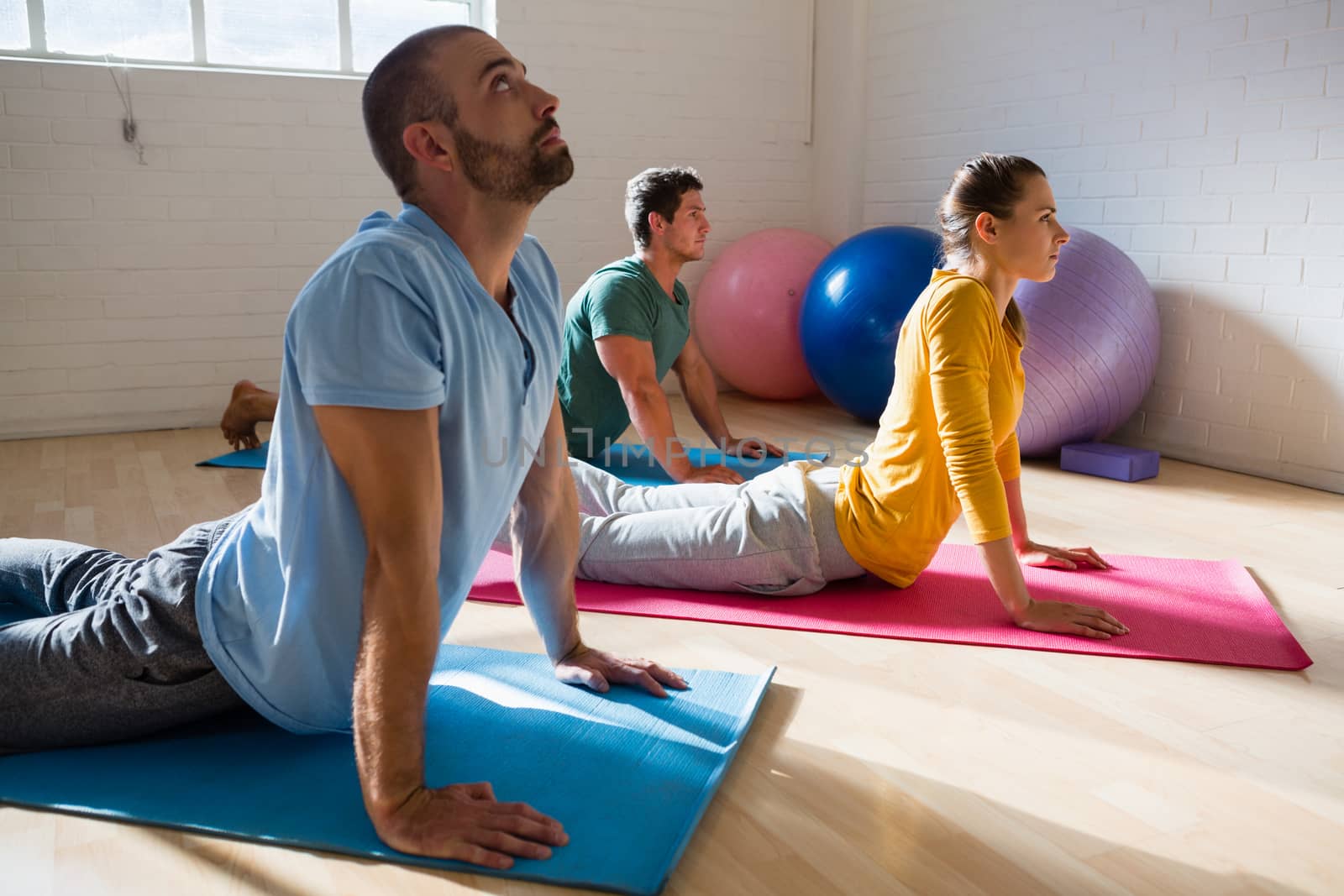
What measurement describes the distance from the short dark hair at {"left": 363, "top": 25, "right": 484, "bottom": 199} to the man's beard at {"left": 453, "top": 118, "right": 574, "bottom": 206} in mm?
44

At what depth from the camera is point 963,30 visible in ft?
16.4

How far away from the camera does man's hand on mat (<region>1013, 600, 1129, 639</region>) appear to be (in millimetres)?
2238

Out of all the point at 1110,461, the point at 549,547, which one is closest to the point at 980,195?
the point at 549,547

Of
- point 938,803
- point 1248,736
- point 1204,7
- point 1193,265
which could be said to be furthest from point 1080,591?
point 1204,7

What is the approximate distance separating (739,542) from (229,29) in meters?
3.60

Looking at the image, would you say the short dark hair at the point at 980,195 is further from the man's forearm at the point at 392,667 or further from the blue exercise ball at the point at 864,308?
the blue exercise ball at the point at 864,308

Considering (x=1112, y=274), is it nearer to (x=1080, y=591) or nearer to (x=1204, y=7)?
(x=1204, y=7)

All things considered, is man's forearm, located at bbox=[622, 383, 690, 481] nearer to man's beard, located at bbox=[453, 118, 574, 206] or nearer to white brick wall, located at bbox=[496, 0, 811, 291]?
man's beard, located at bbox=[453, 118, 574, 206]

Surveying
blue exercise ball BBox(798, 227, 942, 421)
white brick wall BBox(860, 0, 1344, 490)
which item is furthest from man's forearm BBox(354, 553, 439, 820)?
white brick wall BBox(860, 0, 1344, 490)

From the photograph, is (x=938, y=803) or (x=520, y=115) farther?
(x=938, y=803)

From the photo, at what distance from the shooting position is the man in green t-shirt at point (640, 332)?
329 cm

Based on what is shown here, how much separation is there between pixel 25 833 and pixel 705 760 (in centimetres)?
94

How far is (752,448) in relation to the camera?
12.5 feet

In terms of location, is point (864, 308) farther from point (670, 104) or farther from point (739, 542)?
point (739, 542)
